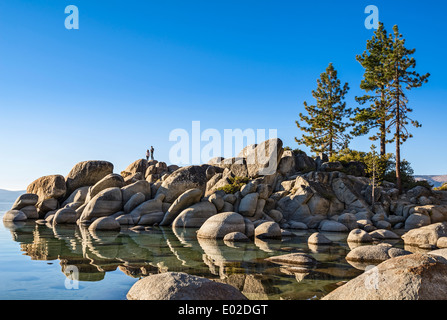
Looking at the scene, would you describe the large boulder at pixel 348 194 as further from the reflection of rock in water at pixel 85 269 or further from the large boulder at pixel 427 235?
the reflection of rock in water at pixel 85 269

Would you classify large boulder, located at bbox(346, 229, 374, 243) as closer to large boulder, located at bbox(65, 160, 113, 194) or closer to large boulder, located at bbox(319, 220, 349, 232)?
large boulder, located at bbox(319, 220, 349, 232)

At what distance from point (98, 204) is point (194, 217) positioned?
758 cm

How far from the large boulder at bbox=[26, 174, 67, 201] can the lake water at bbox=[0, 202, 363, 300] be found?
56.5 feet

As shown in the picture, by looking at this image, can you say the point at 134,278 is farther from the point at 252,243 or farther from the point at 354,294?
the point at 252,243

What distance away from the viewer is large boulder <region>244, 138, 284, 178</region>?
33.0 meters

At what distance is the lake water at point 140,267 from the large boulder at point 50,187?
1721cm

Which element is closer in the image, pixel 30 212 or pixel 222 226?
pixel 222 226

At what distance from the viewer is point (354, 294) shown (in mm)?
5992

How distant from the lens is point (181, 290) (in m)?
6.14

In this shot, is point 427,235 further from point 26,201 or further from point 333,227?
point 26,201

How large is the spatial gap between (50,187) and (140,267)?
27.3 metres

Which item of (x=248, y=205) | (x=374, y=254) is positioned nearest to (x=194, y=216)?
(x=248, y=205)
